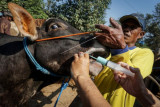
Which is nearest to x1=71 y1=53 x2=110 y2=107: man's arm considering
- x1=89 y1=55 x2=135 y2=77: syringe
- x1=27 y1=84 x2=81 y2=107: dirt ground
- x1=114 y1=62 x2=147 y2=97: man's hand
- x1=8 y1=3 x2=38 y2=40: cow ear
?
x1=89 y1=55 x2=135 y2=77: syringe

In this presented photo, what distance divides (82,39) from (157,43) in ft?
129

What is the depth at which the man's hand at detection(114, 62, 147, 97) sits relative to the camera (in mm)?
1569

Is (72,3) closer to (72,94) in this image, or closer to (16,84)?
(72,94)

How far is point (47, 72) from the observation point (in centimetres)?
190

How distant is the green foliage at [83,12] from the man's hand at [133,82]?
27.7 ft

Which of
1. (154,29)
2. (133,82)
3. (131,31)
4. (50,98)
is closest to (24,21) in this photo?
(133,82)

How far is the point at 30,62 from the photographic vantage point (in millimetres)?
1943

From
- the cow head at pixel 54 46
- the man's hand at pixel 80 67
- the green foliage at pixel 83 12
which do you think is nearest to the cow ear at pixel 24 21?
the cow head at pixel 54 46

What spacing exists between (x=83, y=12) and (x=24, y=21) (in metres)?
9.03

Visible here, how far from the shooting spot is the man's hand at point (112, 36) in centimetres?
158

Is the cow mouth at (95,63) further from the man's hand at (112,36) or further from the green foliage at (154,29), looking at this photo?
the green foliage at (154,29)

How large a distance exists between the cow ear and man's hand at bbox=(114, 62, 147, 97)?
1397 mm

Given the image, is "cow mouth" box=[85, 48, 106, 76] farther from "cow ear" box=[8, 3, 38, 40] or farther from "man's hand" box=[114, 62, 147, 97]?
"cow ear" box=[8, 3, 38, 40]

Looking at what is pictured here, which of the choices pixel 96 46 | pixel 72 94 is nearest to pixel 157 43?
pixel 72 94
